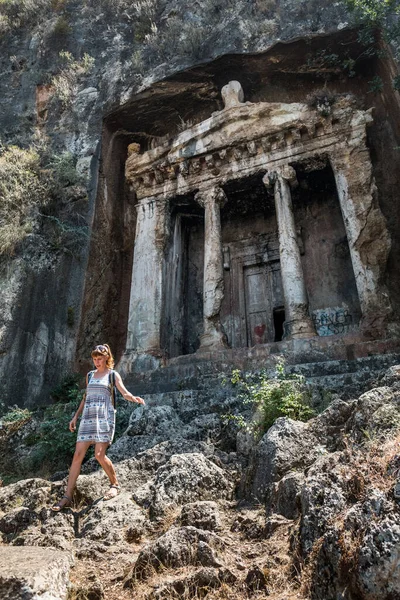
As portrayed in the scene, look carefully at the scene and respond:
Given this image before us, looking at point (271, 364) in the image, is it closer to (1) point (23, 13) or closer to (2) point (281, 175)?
(2) point (281, 175)

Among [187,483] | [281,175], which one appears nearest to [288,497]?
[187,483]

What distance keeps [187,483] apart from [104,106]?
10735mm

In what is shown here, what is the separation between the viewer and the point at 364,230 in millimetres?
8516

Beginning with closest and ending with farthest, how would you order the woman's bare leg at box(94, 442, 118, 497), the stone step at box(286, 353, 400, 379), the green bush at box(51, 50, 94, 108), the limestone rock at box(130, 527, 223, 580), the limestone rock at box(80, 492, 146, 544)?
the limestone rock at box(130, 527, 223, 580), the limestone rock at box(80, 492, 146, 544), the woman's bare leg at box(94, 442, 118, 497), the stone step at box(286, 353, 400, 379), the green bush at box(51, 50, 94, 108)

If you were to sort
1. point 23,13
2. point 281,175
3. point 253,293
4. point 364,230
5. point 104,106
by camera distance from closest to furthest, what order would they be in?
point 364,230, point 281,175, point 253,293, point 104,106, point 23,13

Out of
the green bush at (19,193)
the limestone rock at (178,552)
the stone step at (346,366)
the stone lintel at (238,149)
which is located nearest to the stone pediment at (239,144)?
the stone lintel at (238,149)

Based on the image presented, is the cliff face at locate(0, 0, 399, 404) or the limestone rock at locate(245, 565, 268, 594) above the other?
the cliff face at locate(0, 0, 399, 404)

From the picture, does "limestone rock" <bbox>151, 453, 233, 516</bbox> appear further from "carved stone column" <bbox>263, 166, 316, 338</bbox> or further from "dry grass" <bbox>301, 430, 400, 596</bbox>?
"carved stone column" <bbox>263, 166, 316, 338</bbox>

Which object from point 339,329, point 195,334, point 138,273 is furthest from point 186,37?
point 339,329

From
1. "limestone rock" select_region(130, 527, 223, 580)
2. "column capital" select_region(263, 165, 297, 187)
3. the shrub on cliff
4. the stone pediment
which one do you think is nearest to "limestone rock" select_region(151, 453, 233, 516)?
"limestone rock" select_region(130, 527, 223, 580)

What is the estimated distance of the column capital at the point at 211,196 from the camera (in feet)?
33.8

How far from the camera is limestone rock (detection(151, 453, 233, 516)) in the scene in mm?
3729

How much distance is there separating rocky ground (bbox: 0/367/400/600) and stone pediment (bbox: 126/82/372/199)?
6.73 metres

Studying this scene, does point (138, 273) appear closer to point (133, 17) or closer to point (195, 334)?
point (195, 334)
